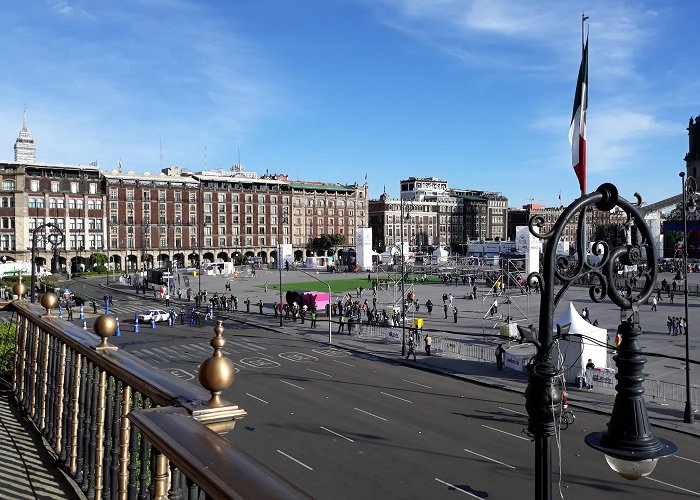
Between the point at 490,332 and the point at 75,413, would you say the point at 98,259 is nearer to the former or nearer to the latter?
the point at 490,332

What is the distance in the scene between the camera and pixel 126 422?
4.32 meters

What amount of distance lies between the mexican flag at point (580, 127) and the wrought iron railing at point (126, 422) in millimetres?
5738

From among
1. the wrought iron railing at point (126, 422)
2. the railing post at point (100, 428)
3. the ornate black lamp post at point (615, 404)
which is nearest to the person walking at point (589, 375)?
the ornate black lamp post at point (615, 404)

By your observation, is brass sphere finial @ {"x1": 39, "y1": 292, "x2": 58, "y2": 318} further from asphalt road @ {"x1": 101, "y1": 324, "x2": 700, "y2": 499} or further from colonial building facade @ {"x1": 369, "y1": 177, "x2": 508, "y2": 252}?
colonial building facade @ {"x1": 369, "y1": 177, "x2": 508, "y2": 252}

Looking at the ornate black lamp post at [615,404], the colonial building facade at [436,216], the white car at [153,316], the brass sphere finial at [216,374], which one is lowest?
the white car at [153,316]

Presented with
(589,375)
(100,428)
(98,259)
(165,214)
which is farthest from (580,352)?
(165,214)

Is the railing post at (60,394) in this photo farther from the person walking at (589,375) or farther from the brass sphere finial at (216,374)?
the person walking at (589,375)

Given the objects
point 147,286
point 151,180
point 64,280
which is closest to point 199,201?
point 151,180

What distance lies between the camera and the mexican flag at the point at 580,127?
292 inches

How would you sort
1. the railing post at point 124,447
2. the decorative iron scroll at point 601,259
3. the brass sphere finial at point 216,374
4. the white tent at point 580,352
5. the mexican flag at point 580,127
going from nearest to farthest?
the brass sphere finial at point 216,374 < the railing post at point 124,447 < the decorative iron scroll at point 601,259 < the mexican flag at point 580,127 < the white tent at point 580,352

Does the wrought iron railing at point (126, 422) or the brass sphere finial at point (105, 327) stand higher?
the brass sphere finial at point (105, 327)

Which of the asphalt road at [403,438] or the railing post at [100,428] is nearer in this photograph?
the railing post at [100,428]

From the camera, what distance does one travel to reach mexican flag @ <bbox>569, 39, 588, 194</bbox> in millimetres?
7414

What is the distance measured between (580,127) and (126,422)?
20.2 feet
